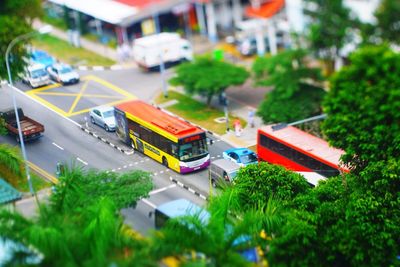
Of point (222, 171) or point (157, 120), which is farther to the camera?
point (157, 120)

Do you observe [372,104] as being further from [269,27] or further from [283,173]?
[269,27]

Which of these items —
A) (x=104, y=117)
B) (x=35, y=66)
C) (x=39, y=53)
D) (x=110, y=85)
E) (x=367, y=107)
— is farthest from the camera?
(x=39, y=53)

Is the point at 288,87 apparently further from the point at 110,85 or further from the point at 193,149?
the point at 193,149

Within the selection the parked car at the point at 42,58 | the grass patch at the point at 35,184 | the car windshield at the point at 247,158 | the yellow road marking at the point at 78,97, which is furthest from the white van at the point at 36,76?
the car windshield at the point at 247,158

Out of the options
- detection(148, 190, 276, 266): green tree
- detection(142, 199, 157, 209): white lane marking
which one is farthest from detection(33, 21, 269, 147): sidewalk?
detection(148, 190, 276, 266): green tree

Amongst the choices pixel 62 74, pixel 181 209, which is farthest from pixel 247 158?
pixel 62 74

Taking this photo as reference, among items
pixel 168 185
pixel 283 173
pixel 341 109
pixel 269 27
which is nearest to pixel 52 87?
pixel 168 185

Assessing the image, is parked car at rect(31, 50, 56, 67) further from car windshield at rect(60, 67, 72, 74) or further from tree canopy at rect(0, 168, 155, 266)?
tree canopy at rect(0, 168, 155, 266)
